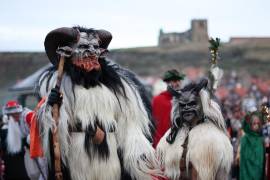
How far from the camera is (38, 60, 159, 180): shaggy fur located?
22.6 feet

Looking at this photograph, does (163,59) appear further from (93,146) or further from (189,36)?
(93,146)

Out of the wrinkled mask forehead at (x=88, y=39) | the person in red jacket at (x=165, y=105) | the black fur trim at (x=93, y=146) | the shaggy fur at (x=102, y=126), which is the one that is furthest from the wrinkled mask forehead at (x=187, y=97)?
the person in red jacket at (x=165, y=105)

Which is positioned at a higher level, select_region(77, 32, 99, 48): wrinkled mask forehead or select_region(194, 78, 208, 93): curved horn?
select_region(77, 32, 99, 48): wrinkled mask forehead

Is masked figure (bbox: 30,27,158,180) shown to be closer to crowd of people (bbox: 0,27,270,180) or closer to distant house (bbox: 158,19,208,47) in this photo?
crowd of people (bbox: 0,27,270,180)

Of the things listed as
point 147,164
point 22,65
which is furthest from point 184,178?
point 22,65

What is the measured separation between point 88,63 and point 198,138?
1666 millimetres

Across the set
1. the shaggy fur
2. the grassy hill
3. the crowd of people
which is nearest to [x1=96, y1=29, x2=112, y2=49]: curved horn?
the crowd of people

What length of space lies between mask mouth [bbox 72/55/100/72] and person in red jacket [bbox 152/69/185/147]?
3.92 metres

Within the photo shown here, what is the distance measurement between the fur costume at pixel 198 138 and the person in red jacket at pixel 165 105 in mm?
2514

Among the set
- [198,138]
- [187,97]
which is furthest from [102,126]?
[187,97]

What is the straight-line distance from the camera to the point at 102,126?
6.96 m

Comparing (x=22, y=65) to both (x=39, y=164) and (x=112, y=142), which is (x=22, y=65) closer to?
(x=39, y=164)

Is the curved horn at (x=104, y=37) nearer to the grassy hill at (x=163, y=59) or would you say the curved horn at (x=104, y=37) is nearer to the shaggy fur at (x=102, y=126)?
the shaggy fur at (x=102, y=126)

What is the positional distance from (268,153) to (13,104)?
3884 millimetres
